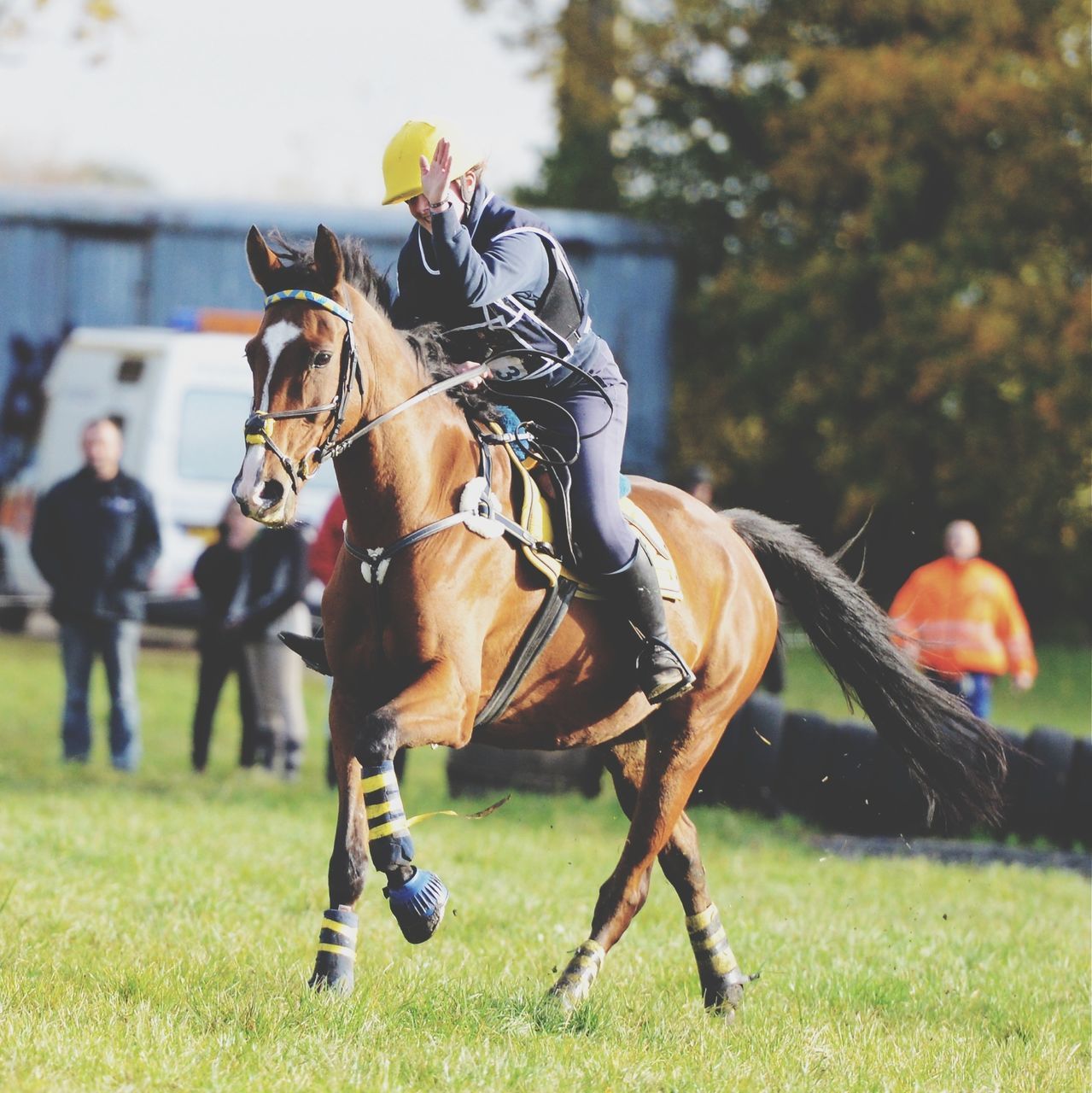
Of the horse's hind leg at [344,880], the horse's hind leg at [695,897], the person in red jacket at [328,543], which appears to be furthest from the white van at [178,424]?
the horse's hind leg at [344,880]

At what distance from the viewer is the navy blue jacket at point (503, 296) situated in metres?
5.07

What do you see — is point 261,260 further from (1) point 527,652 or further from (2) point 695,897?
(2) point 695,897

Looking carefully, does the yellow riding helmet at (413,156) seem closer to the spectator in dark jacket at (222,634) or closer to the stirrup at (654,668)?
the stirrup at (654,668)

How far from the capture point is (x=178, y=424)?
690 inches

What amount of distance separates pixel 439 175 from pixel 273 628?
829 cm

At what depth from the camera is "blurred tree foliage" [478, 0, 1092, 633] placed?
21375 mm

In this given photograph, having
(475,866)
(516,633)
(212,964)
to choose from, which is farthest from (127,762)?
(516,633)

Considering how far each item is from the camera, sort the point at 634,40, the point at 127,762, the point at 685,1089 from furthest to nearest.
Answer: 1. the point at 634,40
2. the point at 127,762
3. the point at 685,1089

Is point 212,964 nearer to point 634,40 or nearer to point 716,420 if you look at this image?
point 716,420

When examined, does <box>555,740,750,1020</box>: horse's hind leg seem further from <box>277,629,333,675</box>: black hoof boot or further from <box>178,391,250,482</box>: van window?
<box>178,391,250,482</box>: van window

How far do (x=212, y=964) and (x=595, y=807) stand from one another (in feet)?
19.5

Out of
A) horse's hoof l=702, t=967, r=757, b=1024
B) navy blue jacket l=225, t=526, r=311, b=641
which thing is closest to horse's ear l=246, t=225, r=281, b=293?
horse's hoof l=702, t=967, r=757, b=1024

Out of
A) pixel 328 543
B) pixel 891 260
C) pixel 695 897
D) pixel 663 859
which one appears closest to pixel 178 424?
pixel 328 543

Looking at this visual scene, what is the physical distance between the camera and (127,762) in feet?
40.1
